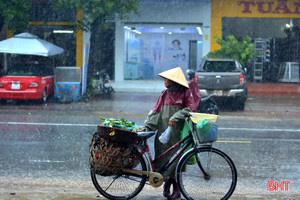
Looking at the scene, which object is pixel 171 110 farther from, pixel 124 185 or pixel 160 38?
pixel 160 38

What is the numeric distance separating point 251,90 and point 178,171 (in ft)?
57.1

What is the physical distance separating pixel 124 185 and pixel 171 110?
1.09 meters

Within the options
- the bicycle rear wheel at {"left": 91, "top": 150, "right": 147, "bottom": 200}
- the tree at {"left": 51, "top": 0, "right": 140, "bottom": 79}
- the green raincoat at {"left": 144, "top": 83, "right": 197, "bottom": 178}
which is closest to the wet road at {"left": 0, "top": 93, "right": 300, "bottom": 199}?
the bicycle rear wheel at {"left": 91, "top": 150, "right": 147, "bottom": 200}

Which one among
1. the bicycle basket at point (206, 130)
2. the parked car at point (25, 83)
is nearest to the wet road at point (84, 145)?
the parked car at point (25, 83)

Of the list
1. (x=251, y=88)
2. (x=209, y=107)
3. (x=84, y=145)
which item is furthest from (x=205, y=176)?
(x=251, y=88)

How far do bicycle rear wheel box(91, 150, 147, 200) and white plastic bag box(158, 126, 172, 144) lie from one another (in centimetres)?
33

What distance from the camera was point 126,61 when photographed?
2642 centimetres

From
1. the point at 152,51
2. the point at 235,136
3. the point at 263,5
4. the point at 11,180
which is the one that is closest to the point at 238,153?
the point at 235,136

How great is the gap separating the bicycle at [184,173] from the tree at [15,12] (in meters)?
13.9

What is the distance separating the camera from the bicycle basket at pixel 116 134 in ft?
16.6

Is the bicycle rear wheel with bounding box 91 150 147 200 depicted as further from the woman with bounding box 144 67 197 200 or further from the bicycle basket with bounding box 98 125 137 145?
the bicycle basket with bounding box 98 125 137 145

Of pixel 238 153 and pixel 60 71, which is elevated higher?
pixel 60 71

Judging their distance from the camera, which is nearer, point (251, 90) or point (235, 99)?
point (235, 99)

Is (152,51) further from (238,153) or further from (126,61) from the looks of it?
(238,153)
